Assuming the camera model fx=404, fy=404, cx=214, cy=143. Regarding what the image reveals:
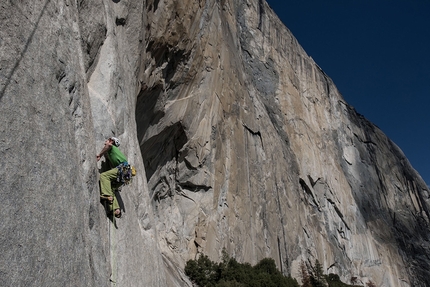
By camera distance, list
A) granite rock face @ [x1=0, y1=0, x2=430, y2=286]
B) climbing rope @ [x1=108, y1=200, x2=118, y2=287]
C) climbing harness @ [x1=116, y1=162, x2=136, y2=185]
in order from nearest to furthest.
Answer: granite rock face @ [x1=0, y1=0, x2=430, y2=286] < climbing rope @ [x1=108, y1=200, x2=118, y2=287] < climbing harness @ [x1=116, y1=162, x2=136, y2=185]

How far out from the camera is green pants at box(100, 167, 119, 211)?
5328mm

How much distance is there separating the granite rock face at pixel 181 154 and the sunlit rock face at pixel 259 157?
9 cm

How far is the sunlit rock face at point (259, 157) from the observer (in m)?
13.2

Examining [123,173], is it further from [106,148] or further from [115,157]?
[106,148]

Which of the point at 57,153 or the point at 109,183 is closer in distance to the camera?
the point at 57,153

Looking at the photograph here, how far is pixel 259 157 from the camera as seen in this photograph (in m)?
19.6

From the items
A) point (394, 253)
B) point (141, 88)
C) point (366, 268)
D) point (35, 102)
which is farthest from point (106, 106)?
point (394, 253)

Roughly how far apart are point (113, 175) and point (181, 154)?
8.95 m

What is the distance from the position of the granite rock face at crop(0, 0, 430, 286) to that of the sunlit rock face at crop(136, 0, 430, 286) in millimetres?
91

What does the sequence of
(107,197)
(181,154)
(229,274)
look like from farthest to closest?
(181,154) < (229,274) < (107,197)

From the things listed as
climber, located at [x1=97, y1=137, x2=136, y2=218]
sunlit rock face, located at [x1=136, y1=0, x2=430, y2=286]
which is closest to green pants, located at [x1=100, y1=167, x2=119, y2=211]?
climber, located at [x1=97, y1=137, x2=136, y2=218]

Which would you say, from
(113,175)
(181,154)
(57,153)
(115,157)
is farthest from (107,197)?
(181,154)

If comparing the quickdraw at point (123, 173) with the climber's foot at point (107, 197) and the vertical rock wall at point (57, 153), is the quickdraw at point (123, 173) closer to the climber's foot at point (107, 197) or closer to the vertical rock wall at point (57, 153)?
the climber's foot at point (107, 197)

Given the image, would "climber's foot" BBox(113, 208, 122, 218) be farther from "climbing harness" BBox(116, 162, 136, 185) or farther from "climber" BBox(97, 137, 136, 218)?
"climbing harness" BBox(116, 162, 136, 185)
